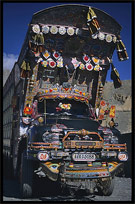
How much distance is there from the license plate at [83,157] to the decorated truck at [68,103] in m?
0.02

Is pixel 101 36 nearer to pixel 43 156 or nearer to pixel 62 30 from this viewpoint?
pixel 62 30

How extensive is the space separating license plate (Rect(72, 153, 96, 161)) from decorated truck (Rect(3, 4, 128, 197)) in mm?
22

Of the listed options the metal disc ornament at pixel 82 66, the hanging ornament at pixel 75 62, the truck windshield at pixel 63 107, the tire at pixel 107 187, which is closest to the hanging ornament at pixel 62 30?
the hanging ornament at pixel 75 62

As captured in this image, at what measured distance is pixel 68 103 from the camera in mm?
8000

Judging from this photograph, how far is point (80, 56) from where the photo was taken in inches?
320

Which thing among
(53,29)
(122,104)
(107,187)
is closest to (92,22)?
(53,29)

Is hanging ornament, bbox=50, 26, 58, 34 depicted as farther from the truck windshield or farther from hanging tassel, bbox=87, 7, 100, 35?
the truck windshield

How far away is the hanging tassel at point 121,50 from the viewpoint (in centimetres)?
811

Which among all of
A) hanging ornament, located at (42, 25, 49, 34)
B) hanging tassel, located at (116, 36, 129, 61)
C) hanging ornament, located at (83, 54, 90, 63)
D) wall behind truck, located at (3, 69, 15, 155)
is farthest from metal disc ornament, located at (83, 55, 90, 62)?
wall behind truck, located at (3, 69, 15, 155)

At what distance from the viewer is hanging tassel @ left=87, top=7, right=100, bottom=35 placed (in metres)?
7.27

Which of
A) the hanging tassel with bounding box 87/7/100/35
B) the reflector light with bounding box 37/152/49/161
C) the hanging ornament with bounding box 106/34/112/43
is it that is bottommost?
the reflector light with bounding box 37/152/49/161

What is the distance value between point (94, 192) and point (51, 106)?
2.75 m

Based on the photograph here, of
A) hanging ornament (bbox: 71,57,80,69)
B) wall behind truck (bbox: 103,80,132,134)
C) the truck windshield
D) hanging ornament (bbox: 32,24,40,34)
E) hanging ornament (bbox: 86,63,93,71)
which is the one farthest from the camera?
wall behind truck (bbox: 103,80,132,134)

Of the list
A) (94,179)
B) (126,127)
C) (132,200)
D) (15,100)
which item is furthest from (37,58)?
(126,127)
